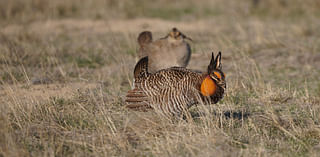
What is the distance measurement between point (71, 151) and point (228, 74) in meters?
3.84

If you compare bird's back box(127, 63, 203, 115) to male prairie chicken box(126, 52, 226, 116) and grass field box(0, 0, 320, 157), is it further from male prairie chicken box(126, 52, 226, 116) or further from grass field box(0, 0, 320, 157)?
grass field box(0, 0, 320, 157)

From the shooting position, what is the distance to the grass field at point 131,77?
406cm

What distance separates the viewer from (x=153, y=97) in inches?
175

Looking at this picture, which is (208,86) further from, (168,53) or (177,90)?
(168,53)

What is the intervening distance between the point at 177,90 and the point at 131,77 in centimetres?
253

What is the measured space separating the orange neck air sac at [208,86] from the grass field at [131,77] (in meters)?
0.21

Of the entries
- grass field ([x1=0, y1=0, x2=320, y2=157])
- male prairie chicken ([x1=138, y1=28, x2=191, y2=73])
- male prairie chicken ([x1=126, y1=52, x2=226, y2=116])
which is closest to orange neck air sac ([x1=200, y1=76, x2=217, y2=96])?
male prairie chicken ([x1=126, y1=52, x2=226, y2=116])

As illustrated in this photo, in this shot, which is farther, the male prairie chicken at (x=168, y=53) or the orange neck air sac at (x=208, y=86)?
the male prairie chicken at (x=168, y=53)

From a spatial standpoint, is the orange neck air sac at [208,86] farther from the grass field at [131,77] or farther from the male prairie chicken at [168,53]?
the male prairie chicken at [168,53]

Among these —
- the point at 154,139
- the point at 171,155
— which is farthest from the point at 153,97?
the point at 171,155

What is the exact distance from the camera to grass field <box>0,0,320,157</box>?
4.06 metres

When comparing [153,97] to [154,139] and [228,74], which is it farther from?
[228,74]

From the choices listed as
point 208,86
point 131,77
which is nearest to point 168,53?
point 131,77

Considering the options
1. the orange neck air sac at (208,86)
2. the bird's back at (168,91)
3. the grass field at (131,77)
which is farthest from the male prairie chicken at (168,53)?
the orange neck air sac at (208,86)
